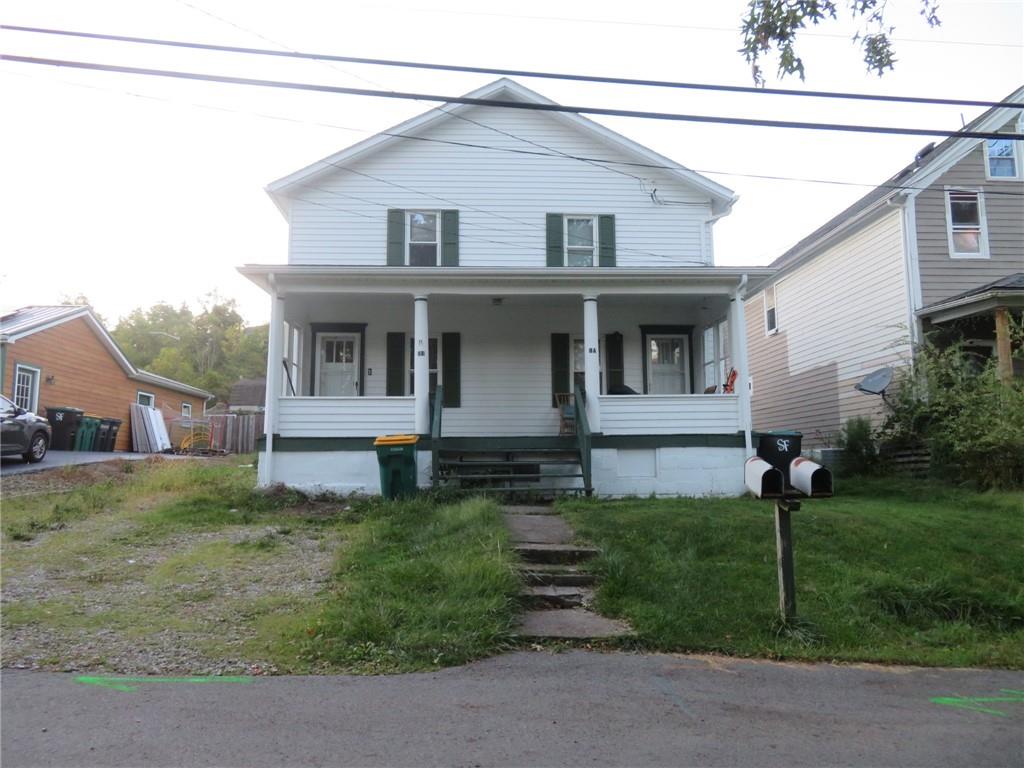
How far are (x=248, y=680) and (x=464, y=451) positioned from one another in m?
7.35

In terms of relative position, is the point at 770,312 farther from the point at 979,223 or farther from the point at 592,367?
the point at 592,367

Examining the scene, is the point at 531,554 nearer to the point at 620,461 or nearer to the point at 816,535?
the point at 816,535

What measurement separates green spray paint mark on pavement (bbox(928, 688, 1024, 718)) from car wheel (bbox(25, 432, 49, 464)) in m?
16.0

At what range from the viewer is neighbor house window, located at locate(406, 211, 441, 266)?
14.6 m

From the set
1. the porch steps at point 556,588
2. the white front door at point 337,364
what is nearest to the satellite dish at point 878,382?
the porch steps at point 556,588

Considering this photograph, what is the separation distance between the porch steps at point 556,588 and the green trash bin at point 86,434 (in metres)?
17.3

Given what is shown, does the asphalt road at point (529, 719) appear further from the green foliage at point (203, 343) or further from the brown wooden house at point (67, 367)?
the green foliage at point (203, 343)

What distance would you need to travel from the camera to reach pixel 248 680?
4.68m

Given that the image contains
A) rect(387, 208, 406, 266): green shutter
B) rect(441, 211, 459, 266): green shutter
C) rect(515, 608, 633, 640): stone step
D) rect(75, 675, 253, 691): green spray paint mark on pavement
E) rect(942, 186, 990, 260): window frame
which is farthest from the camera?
rect(942, 186, 990, 260): window frame

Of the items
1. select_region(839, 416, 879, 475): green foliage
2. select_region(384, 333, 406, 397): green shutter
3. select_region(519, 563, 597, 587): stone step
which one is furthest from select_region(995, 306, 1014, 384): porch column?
select_region(384, 333, 406, 397): green shutter

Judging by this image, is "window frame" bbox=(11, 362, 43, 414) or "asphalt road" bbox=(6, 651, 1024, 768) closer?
"asphalt road" bbox=(6, 651, 1024, 768)

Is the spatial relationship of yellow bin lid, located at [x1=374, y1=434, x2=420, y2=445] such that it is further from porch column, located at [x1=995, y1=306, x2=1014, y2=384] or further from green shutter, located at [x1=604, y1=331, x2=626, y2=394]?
porch column, located at [x1=995, y1=306, x2=1014, y2=384]

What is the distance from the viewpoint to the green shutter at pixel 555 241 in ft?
47.9

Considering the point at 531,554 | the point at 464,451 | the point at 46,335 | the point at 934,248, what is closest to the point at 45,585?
the point at 531,554
